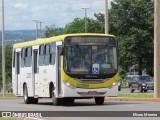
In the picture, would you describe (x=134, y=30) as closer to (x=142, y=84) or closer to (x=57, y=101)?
(x=142, y=84)

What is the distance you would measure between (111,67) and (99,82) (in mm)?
939

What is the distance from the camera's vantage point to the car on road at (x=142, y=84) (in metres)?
57.5

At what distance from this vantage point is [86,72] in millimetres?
28125

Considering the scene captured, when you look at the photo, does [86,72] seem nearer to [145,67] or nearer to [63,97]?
[63,97]

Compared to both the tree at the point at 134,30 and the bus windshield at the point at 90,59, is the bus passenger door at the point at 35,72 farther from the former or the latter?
the tree at the point at 134,30

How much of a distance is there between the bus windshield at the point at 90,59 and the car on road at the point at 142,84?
95.2 ft

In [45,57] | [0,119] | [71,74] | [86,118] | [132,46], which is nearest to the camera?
[0,119]

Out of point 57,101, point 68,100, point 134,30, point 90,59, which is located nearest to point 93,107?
point 90,59

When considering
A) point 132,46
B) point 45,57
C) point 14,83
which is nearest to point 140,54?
point 132,46

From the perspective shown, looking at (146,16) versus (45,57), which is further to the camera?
(146,16)

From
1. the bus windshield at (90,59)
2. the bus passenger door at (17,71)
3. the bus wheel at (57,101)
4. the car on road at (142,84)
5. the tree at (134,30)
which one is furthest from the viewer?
the tree at (134,30)

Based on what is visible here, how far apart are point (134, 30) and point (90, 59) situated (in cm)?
4714

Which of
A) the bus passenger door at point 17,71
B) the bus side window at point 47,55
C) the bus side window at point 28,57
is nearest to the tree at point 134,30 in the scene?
the bus passenger door at point 17,71

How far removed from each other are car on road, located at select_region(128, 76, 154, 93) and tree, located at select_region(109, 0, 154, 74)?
15.6 m
